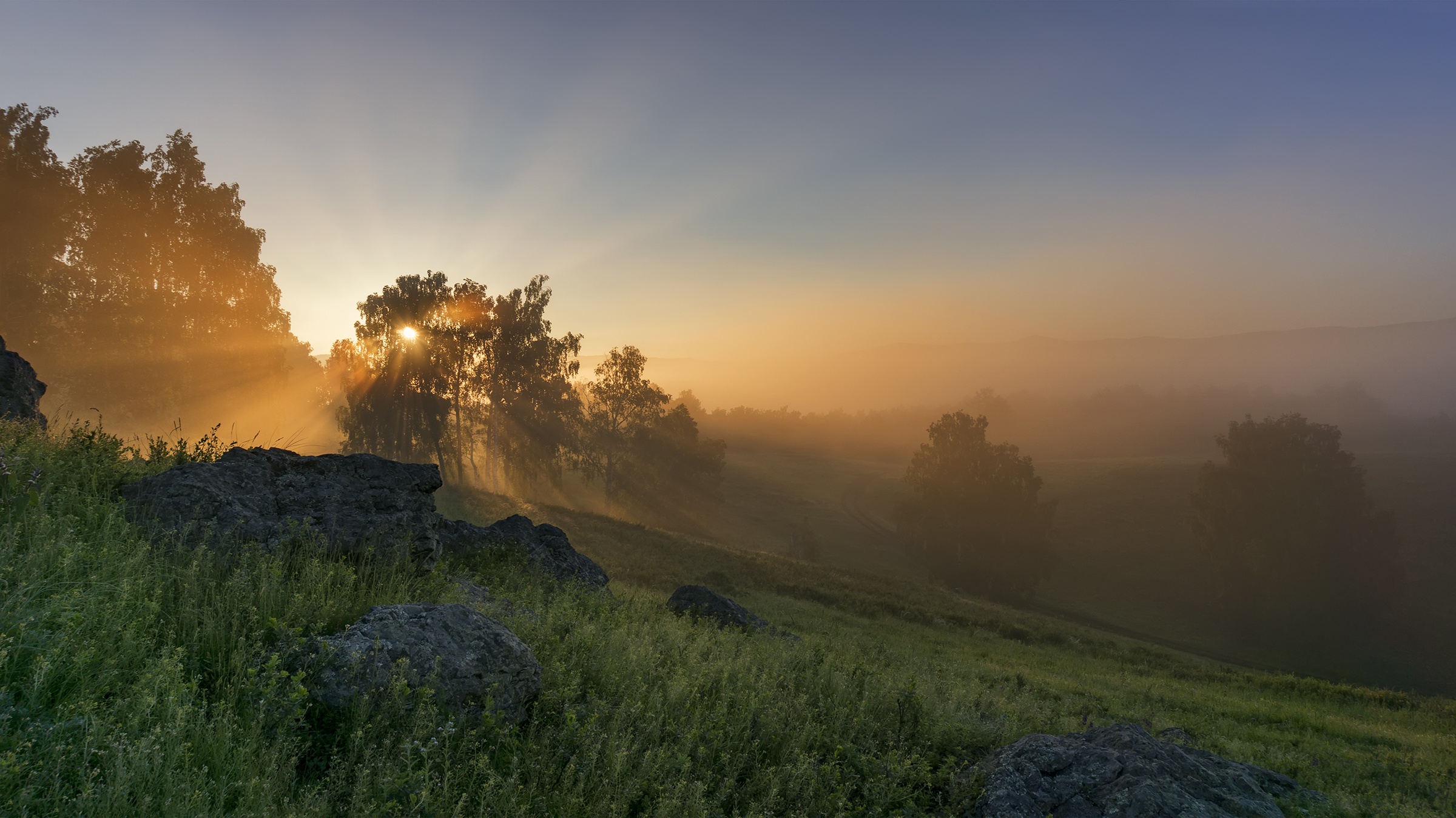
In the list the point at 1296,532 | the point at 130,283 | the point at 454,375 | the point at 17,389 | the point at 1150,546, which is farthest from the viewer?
the point at 1150,546

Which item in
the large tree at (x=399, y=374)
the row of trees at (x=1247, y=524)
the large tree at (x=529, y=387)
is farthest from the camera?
the row of trees at (x=1247, y=524)

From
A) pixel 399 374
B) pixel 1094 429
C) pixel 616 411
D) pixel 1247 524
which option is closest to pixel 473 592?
pixel 399 374

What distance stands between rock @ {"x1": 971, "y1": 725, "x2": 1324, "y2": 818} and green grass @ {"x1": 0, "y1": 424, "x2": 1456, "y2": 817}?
464 millimetres

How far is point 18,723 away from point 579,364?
4718 centimetres

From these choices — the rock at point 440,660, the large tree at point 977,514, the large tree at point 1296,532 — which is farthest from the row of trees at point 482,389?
the large tree at point 1296,532

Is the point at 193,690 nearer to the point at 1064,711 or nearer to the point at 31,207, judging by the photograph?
the point at 1064,711

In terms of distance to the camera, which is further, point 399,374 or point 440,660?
point 399,374

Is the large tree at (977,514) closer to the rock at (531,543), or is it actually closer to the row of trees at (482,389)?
the row of trees at (482,389)

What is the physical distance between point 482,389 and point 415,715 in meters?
46.5

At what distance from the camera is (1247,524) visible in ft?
201

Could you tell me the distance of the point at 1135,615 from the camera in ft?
197

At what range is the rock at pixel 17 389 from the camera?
31.4 feet

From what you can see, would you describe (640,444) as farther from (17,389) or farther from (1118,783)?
(1118,783)

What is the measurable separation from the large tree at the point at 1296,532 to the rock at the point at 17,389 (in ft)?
259
